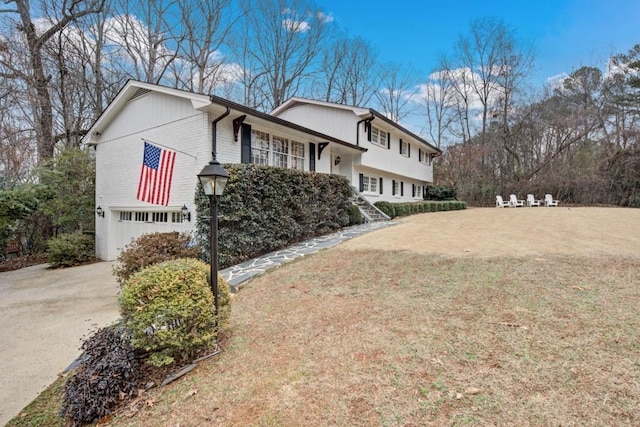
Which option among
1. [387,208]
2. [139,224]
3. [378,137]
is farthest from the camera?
[378,137]

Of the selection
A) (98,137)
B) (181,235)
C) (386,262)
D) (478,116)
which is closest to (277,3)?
(98,137)

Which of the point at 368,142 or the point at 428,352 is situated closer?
the point at 428,352

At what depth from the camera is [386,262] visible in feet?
23.1

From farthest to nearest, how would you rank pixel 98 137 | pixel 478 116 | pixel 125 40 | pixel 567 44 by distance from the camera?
pixel 478 116, pixel 567 44, pixel 125 40, pixel 98 137

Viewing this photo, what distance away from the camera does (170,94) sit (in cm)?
988

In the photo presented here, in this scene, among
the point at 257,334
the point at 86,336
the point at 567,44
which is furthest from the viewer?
the point at 567,44

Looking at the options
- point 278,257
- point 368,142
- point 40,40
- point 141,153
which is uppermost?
point 40,40

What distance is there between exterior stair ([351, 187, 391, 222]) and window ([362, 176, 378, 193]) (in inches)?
83.3

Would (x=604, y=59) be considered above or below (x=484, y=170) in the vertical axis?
above

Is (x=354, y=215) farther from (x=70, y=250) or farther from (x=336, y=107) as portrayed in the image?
(x=70, y=250)

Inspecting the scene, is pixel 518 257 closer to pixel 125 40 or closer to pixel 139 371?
pixel 139 371

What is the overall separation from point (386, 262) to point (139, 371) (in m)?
5.07

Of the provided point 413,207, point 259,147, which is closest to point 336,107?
point 259,147

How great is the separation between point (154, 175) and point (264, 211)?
3.26 metres
